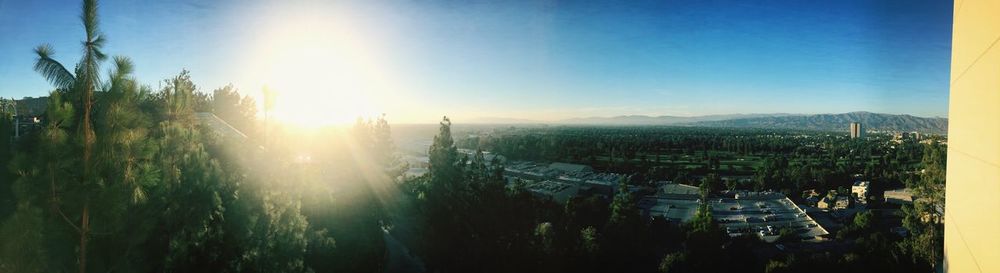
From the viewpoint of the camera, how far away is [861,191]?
86.4 feet

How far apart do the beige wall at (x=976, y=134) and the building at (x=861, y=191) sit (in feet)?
94.4

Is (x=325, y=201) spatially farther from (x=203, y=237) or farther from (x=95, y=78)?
(x=95, y=78)

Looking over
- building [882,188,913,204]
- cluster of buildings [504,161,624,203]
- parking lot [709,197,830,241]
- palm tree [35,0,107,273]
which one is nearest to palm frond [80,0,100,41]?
palm tree [35,0,107,273]

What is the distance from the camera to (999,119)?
4.11 feet

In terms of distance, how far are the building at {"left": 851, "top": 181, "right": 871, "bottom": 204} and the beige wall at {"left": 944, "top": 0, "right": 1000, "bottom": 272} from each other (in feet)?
94.4

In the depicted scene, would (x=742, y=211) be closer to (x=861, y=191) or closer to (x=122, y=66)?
(x=861, y=191)

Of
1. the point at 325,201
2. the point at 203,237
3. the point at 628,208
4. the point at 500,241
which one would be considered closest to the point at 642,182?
the point at 628,208

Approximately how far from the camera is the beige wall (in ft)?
4.31

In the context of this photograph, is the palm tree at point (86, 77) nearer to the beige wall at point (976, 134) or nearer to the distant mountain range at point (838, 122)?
the beige wall at point (976, 134)

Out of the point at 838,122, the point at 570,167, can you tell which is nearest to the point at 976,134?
the point at 570,167

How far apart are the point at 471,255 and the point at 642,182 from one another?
25.2 m

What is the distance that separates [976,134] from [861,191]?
31.2 m

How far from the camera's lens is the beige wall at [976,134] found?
131 cm

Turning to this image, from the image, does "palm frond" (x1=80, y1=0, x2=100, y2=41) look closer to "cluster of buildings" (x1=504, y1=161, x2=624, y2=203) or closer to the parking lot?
"cluster of buildings" (x1=504, y1=161, x2=624, y2=203)
